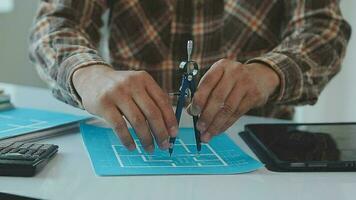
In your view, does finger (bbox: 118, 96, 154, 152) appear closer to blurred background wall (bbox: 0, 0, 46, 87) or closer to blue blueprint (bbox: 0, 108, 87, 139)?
blue blueprint (bbox: 0, 108, 87, 139)

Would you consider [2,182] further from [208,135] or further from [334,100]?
[334,100]

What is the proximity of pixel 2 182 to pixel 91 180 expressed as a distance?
0.10 m

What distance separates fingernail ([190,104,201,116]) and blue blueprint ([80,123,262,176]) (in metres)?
0.06

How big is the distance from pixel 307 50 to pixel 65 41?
0.45 meters

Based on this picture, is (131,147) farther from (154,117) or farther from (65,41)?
(65,41)

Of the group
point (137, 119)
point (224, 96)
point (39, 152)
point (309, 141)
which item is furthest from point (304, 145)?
point (39, 152)

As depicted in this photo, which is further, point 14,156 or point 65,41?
point 65,41

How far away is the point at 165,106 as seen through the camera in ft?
2.36

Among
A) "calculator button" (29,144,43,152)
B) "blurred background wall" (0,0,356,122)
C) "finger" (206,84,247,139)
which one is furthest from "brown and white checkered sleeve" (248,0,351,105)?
"blurred background wall" (0,0,356,122)

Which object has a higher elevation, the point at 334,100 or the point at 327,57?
the point at 327,57

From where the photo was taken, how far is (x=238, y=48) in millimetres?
1281

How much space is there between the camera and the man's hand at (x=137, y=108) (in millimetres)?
715

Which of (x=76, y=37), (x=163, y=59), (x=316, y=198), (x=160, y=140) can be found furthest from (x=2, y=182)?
(x=163, y=59)

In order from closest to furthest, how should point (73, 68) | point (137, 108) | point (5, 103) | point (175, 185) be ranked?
point (175, 185), point (137, 108), point (73, 68), point (5, 103)
